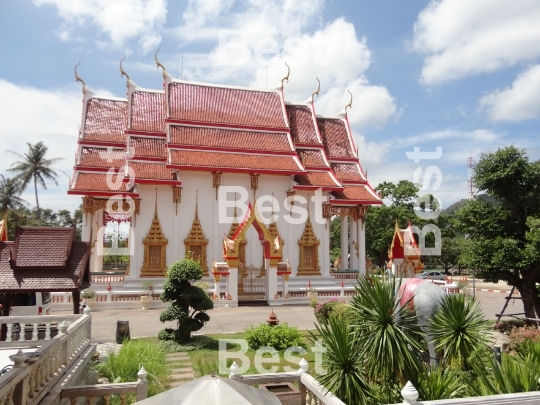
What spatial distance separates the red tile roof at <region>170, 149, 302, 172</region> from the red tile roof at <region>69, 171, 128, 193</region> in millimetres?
2734

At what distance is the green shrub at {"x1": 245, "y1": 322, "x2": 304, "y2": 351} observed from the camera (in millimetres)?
9594

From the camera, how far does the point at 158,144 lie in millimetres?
22578

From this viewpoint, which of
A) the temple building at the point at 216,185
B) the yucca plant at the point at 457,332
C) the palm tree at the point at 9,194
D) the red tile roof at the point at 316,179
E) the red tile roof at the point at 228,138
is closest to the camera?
the yucca plant at the point at 457,332

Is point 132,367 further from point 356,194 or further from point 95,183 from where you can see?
point 356,194

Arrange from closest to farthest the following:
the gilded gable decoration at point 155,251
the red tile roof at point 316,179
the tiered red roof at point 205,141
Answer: the gilded gable decoration at point 155,251 < the tiered red roof at point 205,141 < the red tile roof at point 316,179

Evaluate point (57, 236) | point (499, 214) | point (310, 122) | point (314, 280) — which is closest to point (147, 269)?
point (314, 280)

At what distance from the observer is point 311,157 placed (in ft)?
81.7

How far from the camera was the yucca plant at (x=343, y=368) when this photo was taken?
4582 mm

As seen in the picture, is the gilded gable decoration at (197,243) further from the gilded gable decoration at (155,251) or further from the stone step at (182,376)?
the stone step at (182,376)

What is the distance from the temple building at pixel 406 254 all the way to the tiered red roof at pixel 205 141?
271 cm

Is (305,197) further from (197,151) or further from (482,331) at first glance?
(482,331)

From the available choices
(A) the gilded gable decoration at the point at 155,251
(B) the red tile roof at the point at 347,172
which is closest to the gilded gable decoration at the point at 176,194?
(A) the gilded gable decoration at the point at 155,251

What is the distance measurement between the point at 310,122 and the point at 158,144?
9.46m

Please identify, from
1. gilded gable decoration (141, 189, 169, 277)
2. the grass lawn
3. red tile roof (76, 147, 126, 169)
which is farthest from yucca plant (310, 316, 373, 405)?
red tile roof (76, 147, 126, 169)
